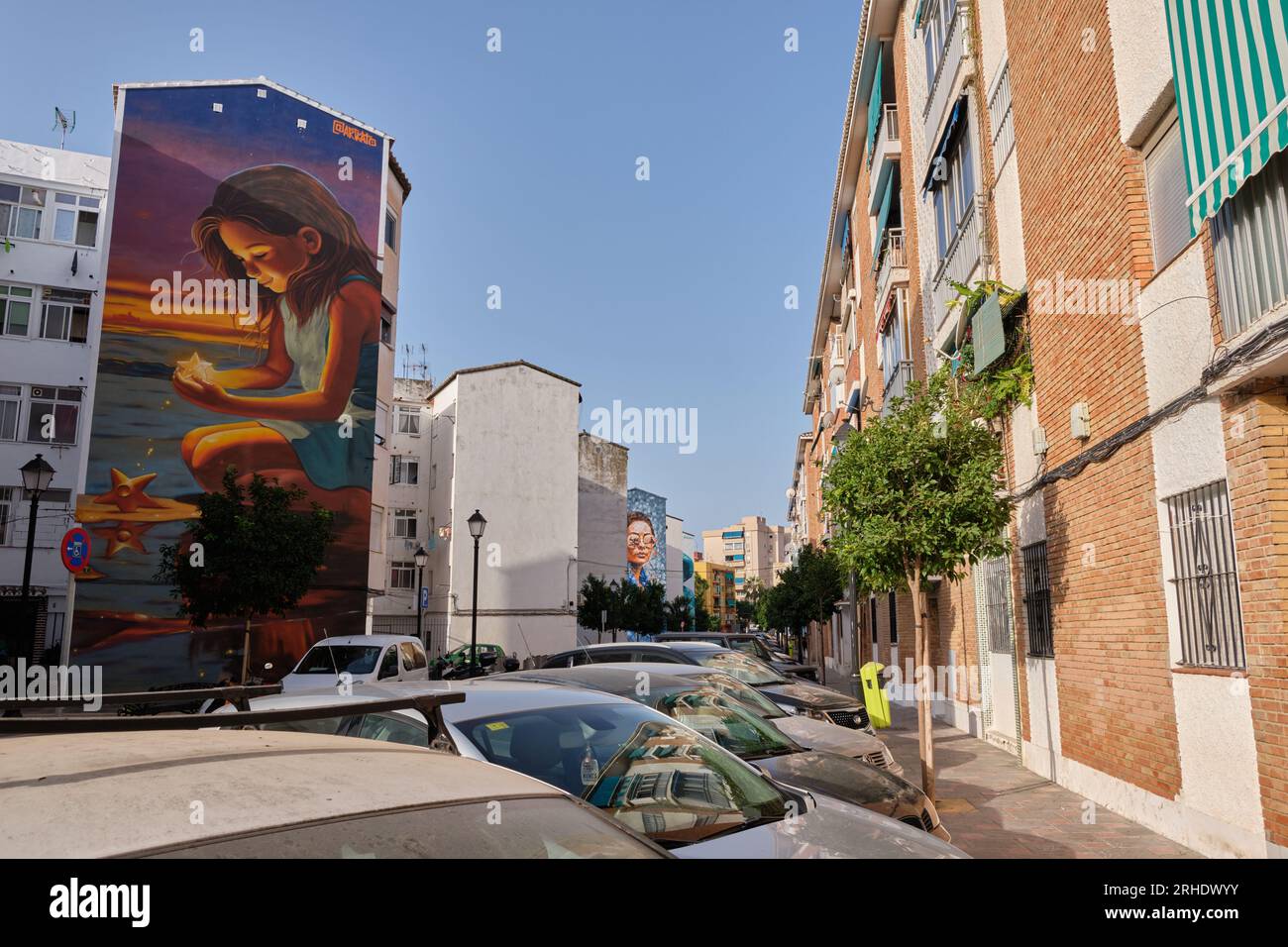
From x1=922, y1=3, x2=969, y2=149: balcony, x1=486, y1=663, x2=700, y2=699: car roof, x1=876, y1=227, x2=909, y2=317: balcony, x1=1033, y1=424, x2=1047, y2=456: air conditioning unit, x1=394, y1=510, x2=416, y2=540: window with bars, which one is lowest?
x1=486, y1=663, x2=700, y2=699: car roof

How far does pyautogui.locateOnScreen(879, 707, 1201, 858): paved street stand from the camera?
7.58m

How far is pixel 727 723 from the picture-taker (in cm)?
693

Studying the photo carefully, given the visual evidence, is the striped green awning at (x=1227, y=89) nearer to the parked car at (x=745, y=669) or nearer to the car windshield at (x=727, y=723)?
the car windshield at (x=727, y=723)

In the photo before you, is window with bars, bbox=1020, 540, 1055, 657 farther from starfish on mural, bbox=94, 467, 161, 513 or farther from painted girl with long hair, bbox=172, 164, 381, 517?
starfish on mural, bbox=94, 467, 161, 513

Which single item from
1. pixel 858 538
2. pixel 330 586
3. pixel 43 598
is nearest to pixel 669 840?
pixel 858 538

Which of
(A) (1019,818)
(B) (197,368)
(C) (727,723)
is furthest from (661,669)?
(B) (197,368)

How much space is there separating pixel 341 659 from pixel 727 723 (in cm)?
1021

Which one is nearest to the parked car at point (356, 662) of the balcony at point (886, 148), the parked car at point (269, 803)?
the parked car at point (269, 803)

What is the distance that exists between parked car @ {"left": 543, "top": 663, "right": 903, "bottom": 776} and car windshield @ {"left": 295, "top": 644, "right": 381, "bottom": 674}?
7.05 meters

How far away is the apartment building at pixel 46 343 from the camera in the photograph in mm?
26938

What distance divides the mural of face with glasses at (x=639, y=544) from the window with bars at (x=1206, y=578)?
65.7 meters

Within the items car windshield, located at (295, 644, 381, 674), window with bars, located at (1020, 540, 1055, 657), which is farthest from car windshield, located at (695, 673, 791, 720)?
car windshield, located at (295, 644, 381, 674)

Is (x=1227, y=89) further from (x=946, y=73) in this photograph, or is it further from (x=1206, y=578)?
(x=946, y=73)
